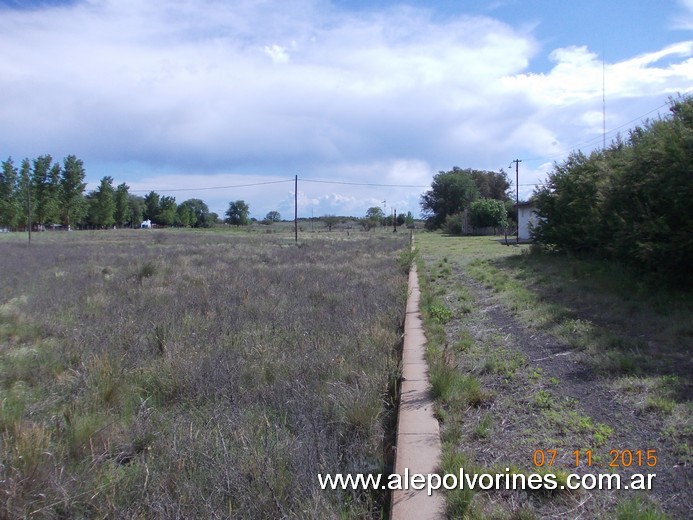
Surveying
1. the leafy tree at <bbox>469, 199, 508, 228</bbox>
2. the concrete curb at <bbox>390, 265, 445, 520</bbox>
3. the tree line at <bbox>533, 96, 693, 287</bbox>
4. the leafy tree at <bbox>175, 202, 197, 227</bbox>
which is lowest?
the concrete curb at <bbox>390, 265, 445, 520</bbox>

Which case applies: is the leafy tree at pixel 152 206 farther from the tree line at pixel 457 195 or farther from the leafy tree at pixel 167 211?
the tree line at pixel 457 195

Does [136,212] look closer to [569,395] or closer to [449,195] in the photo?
[449,195]

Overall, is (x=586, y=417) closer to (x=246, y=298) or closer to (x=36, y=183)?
(x=246, y=298)

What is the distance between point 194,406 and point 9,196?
83633 mm

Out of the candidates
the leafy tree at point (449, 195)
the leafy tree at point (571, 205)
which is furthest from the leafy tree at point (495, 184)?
the leafy tree at point (571, 205)

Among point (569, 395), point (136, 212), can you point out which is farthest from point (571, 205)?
point (136, 212)

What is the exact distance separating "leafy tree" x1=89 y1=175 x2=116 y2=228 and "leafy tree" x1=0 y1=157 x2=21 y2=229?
62.6 feet

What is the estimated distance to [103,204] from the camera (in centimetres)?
9569

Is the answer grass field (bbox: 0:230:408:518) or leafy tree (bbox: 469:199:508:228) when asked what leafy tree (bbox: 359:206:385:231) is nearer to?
leafy tree (bbox: 469:199:508:228)

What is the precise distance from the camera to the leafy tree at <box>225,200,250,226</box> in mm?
158625

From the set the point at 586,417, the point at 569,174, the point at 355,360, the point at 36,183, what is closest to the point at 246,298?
the point at 355,360

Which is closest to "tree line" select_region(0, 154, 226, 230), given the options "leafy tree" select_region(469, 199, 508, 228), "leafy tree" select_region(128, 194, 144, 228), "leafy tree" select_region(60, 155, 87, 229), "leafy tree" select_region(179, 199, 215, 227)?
"leafy tree" select_region(60, 155, 87, 229)

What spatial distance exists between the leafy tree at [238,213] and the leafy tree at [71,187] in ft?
246

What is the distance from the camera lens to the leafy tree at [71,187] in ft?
264
